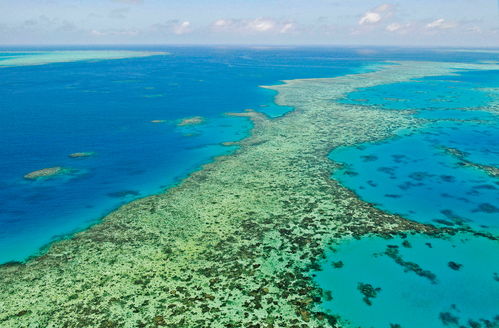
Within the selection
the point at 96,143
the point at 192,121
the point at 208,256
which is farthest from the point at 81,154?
the point at 208,256

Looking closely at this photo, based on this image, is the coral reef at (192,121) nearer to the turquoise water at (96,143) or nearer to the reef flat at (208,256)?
the turquoise water at (96,143)

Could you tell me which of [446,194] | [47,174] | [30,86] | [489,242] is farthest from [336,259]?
[30,86]

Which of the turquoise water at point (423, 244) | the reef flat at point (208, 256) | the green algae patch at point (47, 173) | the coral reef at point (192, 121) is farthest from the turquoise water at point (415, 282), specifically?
the coral reef at point (192, 121)

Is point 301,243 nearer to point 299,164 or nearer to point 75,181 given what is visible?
point 299,164

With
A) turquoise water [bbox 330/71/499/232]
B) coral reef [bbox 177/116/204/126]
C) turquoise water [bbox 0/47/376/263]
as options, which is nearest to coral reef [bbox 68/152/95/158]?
turquoise water [bbox 0/47/376/263]

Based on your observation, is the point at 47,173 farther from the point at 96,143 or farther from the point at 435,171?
the point at 435,171

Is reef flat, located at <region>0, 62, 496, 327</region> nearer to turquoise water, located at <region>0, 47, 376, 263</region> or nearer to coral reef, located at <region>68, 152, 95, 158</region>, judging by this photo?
turquoise water, located at <region>0, 47, 376, 263</region>
